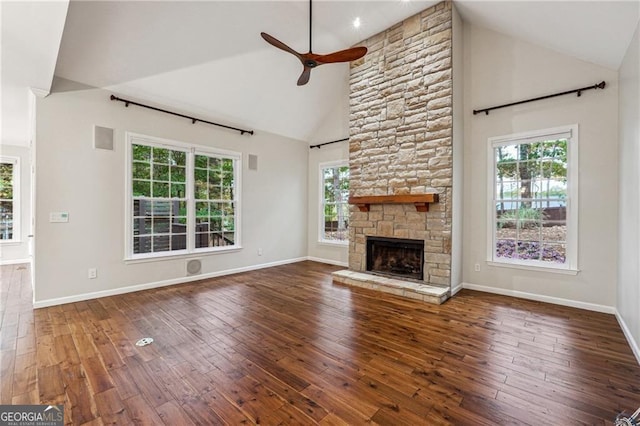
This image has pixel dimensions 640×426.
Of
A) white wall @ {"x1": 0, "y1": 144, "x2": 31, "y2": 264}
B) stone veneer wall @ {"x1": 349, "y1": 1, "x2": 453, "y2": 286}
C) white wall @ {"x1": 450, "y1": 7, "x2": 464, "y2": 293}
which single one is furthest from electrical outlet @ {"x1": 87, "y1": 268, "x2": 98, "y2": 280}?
white wall @ {"x1": 450, "y1": 7, "x2": 464, "y2": 293}

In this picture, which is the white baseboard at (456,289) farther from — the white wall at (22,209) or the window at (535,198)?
the white wall at (22,209)

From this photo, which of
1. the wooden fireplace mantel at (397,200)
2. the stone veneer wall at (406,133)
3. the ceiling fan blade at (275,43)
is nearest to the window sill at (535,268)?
the stone veneer wall at (406,133)

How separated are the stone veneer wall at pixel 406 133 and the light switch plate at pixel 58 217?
4.31 meters

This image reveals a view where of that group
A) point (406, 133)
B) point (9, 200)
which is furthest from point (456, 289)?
point (9, 200)

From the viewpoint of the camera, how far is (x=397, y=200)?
453 centimetres

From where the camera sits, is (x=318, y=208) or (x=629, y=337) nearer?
(x=629, y=337)

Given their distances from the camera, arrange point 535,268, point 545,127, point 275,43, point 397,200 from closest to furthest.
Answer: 1. point 275,43
2. point 545,127
3. point 535,268
4. point 397,200

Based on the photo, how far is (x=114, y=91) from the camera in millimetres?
4195

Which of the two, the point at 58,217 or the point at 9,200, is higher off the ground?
the point at 9,200

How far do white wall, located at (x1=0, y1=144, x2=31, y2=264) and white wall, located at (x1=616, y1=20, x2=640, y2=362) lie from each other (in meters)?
10.8

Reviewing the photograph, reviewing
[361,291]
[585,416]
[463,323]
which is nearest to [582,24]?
[463,323]

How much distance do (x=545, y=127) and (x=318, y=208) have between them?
15.0ft

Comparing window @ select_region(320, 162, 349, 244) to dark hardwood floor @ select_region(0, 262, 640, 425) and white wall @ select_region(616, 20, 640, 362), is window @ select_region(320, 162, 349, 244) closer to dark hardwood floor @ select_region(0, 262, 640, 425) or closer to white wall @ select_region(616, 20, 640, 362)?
dark hardwood floor @ select_region(0, 262, 640, 425)

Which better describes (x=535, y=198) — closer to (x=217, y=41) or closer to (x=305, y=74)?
(x=305, y=74)
